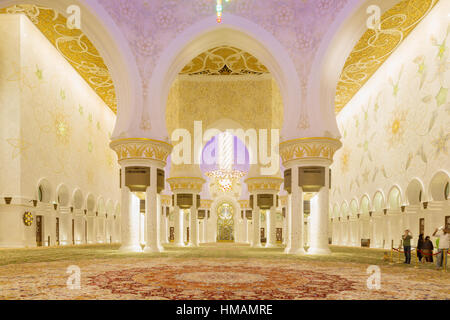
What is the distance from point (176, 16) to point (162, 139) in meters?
3.15

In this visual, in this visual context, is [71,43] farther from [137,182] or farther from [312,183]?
[312,183]

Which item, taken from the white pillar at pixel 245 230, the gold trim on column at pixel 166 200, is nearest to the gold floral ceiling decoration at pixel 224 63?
the gold trim on column at pixel 166 200

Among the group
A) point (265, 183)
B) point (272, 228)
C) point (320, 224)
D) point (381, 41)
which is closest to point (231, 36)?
point (320, 224)

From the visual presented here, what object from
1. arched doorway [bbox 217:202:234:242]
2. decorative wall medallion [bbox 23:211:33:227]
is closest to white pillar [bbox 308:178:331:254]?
decorative wall medallion [bbox 23:211:33:227]

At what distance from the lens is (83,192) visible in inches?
640

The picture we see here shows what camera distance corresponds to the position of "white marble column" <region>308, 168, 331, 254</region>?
8344mm

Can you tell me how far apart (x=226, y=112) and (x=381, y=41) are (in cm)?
591

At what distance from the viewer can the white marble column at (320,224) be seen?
8344 millimetres

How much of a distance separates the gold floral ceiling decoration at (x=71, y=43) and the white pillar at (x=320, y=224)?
8.83 meters

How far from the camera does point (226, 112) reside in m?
14.5

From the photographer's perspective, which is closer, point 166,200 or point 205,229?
point 166,200

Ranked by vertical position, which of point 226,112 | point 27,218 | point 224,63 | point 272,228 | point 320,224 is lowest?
point 272,228
